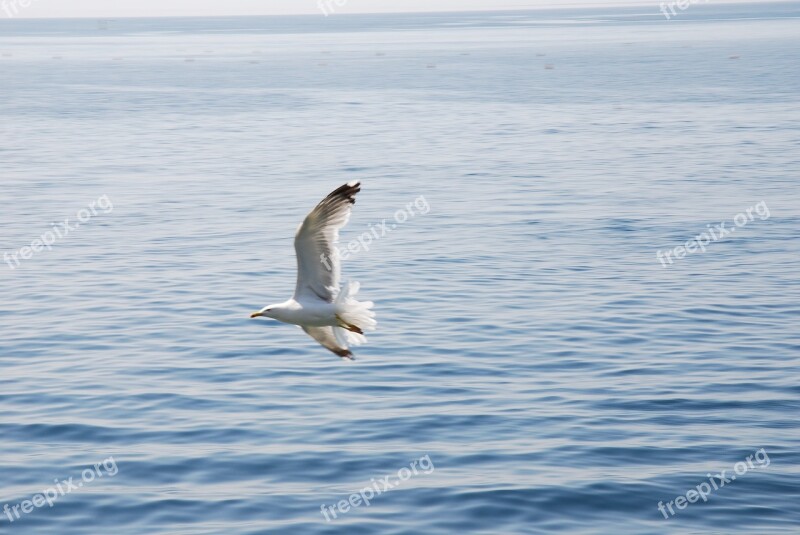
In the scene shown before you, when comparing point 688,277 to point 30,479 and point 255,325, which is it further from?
point 30,479

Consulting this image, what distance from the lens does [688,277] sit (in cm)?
3209

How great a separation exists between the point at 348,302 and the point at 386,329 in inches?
425

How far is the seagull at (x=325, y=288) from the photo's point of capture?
15711 mm

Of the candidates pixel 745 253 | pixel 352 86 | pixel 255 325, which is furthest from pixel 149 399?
pixel 352 86

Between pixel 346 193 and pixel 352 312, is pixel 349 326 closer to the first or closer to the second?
pixel 352 312
